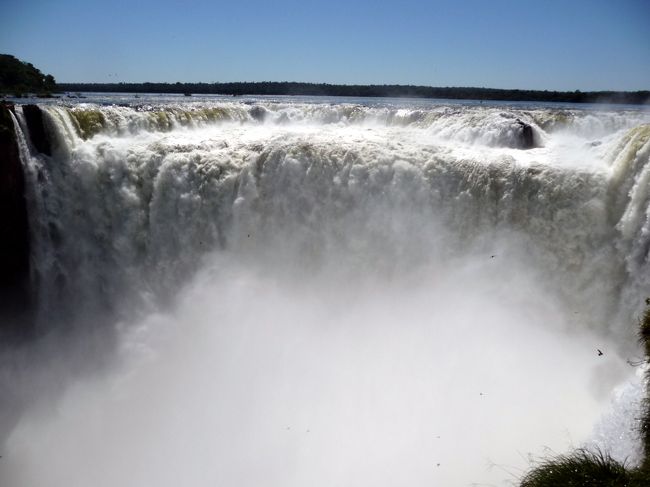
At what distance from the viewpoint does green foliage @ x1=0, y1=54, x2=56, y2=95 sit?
135ft

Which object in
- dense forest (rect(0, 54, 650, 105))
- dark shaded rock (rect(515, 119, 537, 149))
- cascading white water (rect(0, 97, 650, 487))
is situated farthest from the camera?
dense forest (rect(0, 54, 650, 105))

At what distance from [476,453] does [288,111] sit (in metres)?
15.8

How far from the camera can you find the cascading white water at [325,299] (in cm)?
759

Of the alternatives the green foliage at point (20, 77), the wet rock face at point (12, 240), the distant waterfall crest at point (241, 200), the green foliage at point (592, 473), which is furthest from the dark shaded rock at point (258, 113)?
the green foliage at point (20, 77)

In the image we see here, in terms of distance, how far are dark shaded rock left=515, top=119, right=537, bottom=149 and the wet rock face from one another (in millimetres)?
12049

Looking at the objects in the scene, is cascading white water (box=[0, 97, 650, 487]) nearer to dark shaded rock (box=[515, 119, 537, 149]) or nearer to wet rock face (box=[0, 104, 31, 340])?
dark shaded rock (box=[515, 119, 537, 149])

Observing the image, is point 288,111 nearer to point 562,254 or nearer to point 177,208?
point 177,208

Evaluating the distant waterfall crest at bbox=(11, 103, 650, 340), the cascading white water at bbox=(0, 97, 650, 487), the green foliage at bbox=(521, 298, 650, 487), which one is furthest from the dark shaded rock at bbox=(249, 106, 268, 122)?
the green foliage at bbox=(521, 298, 650, 487)

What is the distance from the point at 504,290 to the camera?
366 inches

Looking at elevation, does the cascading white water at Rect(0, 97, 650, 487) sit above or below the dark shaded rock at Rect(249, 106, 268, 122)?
below

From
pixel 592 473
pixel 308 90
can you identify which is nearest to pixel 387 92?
pixel 308 90

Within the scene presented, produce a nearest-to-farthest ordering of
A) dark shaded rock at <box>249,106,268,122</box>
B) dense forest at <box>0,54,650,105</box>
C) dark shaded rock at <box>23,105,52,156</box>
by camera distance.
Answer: dark shaded rock at <box>23,105,52,156</box> → dark shaded rock at <box>249,106,268,122</box> → dense forest at <box>0,54,650,105</box>

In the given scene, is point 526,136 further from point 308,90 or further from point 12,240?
point 308,90

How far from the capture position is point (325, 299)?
10633 mm
